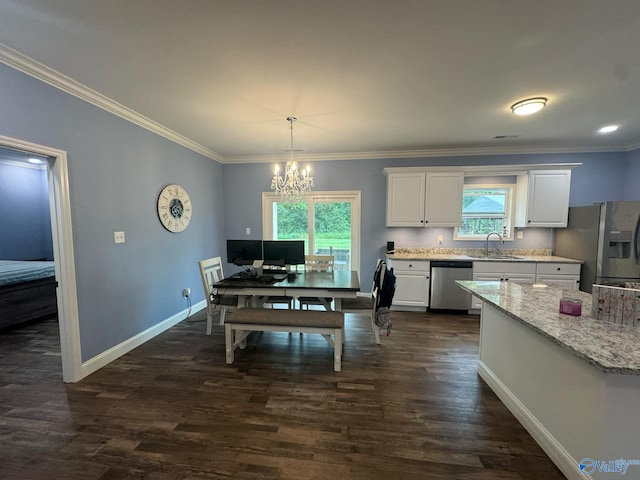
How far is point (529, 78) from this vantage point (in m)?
2.16

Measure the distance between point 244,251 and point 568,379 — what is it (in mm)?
3034

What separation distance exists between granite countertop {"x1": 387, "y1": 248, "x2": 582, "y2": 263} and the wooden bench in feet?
6.45

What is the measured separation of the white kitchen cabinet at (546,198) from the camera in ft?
13.1

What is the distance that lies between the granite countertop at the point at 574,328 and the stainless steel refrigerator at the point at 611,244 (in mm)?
1893

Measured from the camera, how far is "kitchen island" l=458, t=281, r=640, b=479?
4.12 feet

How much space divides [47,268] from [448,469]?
5.32 meters

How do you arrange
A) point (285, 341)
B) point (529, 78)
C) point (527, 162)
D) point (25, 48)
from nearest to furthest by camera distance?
1. point (25, 48)
2. point (529, 78)
3. point (285, 341)
4. point (527, 162)

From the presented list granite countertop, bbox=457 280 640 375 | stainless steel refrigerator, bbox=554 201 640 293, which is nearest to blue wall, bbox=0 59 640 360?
stainless steel refrigerator, bbox=554 201 640 293

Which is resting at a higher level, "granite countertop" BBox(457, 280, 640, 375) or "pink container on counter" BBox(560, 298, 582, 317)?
"pink container on counter" BBox(560, 298, 582, 317)

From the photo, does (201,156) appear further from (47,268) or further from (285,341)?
(285,341)

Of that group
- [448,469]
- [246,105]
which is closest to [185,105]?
[246,105]

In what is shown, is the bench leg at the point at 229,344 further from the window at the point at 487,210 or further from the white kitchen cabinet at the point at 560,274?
the white kitchen cabinet at the point at 560,274

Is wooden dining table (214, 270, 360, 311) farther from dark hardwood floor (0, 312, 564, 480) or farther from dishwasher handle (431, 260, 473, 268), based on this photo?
dishwasher handle (431, 260, 473, 268)

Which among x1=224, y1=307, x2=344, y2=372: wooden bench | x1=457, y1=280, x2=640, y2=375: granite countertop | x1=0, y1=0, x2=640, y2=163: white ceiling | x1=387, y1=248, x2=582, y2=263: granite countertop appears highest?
x1=0, y1=0, x2=640, y2=163: white ceiling
